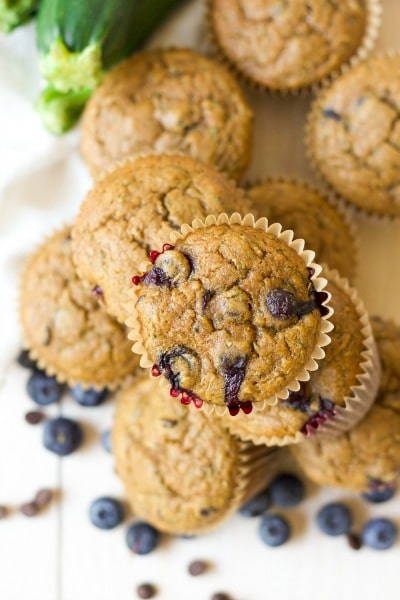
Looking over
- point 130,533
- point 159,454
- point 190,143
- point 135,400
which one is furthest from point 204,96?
point 130,533

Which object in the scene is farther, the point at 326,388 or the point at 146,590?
the point at 146,590

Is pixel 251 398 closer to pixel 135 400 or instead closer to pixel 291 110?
pixel 135 400

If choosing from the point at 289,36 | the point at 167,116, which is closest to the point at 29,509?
the point at 167,116

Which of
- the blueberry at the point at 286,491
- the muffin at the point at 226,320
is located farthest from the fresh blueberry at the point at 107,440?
the muffin at the point at 226,320

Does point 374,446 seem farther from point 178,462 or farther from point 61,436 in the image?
point 61,436

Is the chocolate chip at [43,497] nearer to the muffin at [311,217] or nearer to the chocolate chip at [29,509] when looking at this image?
the chocolate chip at [29,509]

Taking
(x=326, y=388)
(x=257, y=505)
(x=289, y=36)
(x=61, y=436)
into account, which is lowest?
(x=61, y=436)
